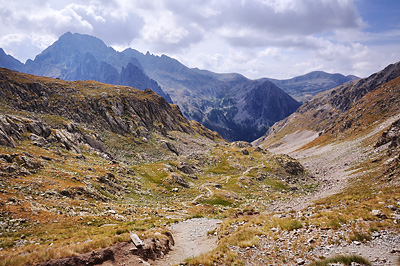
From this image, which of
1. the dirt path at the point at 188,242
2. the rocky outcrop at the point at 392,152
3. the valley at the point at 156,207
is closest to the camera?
the valley at the point at 156,207

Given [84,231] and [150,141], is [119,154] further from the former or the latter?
[84,231]

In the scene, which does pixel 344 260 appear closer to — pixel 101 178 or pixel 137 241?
pixel 137 241

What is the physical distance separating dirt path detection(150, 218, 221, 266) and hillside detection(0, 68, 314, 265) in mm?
1062

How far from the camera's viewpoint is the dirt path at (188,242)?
18422mm

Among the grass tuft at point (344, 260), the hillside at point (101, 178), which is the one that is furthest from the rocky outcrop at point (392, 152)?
the grass tuft at point (344, 260)

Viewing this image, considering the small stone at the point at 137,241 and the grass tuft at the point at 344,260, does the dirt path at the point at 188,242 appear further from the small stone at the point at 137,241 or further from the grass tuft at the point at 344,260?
the grass tuft at the point at 344,260

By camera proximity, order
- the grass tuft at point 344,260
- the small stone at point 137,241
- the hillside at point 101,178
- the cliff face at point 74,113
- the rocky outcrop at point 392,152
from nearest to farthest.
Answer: the grass tuft at point 344,260 < the small stone at point 137,241 < the hillside at point 101,178 < the rocky outcrop at point 392,152 < the cliff face at point 74,113

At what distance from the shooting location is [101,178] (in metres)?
48.0

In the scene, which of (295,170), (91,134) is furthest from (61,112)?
(295,170)

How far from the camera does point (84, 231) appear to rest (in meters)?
21.9

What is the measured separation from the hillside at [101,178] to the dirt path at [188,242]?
3.48 ft

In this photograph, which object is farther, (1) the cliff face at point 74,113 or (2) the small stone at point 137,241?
(1) the cliff face at point 74,113

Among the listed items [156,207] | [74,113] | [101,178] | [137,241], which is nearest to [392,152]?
[156,207]

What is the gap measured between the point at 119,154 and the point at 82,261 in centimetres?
8313
